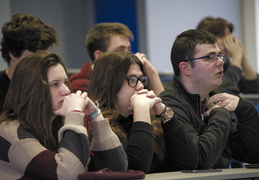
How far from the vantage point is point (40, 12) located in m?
5.14

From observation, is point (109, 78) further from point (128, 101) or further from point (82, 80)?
point (82, 80)

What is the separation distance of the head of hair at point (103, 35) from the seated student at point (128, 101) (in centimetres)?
108

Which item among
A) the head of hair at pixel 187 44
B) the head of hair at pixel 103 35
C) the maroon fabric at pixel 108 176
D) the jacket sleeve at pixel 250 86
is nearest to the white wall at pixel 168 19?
the jacket sleeve at pixel 250 86

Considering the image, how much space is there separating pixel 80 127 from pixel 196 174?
0.48 metres

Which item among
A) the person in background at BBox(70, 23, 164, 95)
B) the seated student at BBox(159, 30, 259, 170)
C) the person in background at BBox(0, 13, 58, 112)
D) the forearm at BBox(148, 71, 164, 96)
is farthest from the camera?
the person in background at BBox(70, 23, 164, 95)

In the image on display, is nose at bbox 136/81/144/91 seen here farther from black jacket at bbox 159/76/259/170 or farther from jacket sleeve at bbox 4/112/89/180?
jacket sleeve at bbox 4/112/89/180

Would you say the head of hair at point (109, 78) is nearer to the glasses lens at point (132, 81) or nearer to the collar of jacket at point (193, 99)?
the glasses lens at point (132, 81)

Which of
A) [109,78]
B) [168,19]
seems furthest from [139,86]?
[168,19]

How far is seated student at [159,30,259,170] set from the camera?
243 centimetres

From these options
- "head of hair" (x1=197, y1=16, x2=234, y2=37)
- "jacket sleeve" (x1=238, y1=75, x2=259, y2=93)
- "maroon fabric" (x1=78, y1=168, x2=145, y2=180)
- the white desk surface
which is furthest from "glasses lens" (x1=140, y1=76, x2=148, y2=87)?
"jacket sleeve" (x1=238, y1=75, x2=259, y2=93)

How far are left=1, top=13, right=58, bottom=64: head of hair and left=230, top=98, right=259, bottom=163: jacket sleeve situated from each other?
1.18 metres

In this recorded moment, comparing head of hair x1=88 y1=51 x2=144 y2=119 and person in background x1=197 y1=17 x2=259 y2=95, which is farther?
person in background x1=197 y1=17 x2=259 y2=95

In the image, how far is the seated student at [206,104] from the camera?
7.98 ft

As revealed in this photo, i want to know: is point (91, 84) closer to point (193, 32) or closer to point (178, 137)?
point (178, 137)
